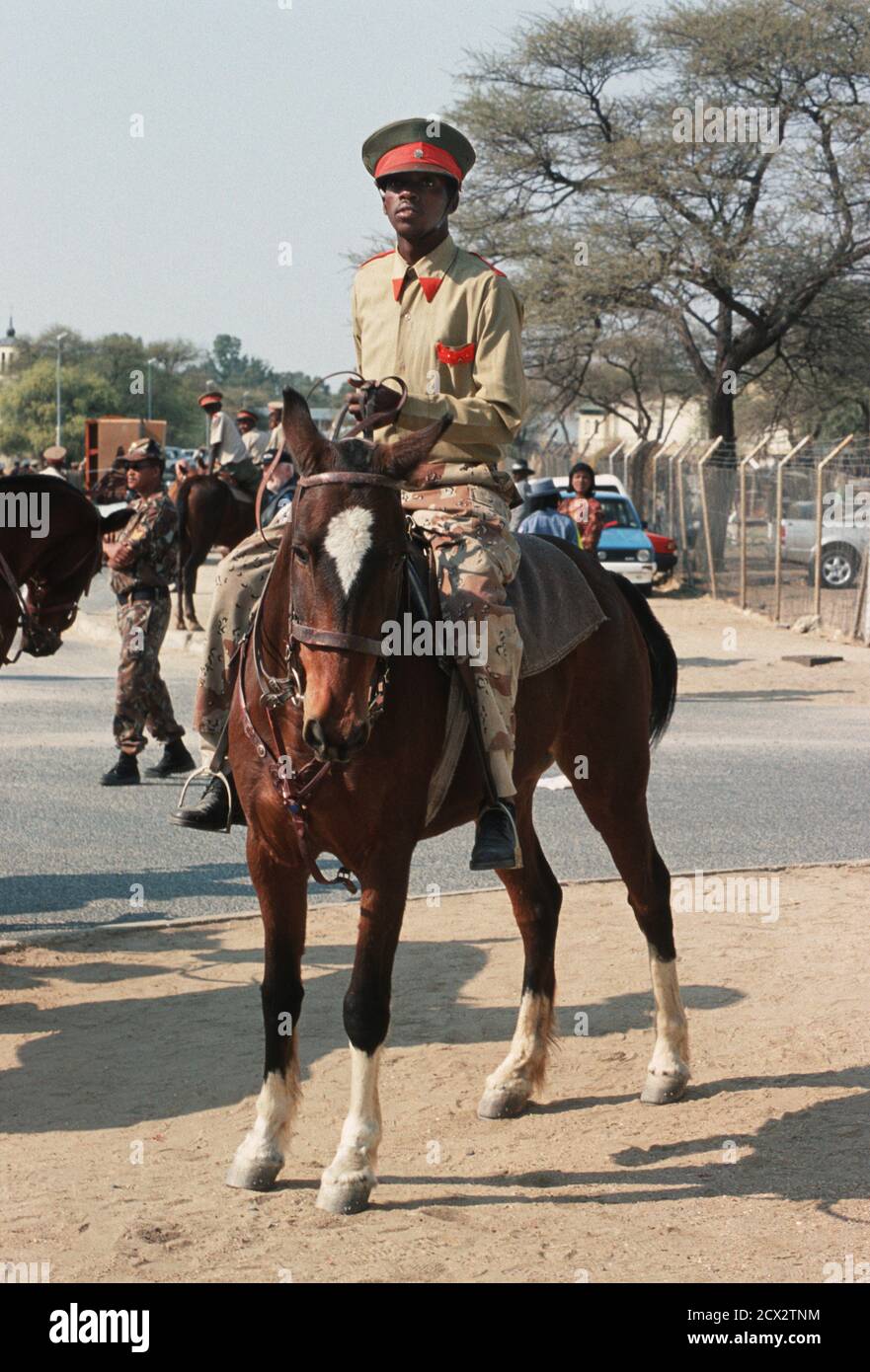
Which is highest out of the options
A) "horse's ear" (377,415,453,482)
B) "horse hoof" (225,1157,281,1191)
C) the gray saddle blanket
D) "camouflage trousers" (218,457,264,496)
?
"camouflage trousers" (218,457,264,496)

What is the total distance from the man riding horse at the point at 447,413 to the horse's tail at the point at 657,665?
129cm

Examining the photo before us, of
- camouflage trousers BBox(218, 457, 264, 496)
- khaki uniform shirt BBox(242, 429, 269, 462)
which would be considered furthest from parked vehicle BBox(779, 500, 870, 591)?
camouflage trousers BBox(218, 457, 264, 496)

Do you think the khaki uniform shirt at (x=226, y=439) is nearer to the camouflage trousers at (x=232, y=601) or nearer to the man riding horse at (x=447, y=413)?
the man riding horse at (x=447, y=413)

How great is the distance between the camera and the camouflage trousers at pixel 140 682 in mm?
11578

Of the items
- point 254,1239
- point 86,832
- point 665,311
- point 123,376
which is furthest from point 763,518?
point 123,376

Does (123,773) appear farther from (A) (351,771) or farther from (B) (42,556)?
(A) (351,771)

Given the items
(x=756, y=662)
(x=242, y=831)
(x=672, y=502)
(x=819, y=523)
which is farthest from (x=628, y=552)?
(x=242, y=831)

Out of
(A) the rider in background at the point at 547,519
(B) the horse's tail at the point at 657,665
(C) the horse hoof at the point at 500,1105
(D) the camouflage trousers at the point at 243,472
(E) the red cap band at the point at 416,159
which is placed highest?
(E) the red cap band at the point at 416,159

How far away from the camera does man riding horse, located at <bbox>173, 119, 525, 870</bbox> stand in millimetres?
5199

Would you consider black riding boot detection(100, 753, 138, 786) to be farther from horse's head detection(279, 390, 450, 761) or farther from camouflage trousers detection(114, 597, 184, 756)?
horse's head detection(279, 390, 450, 761)

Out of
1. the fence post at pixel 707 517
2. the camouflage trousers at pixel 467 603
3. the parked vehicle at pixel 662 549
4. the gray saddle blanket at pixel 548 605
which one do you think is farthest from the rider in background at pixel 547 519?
the parked vehicle at pixel 662 549

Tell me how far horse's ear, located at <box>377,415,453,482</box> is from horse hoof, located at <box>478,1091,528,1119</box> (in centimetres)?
233

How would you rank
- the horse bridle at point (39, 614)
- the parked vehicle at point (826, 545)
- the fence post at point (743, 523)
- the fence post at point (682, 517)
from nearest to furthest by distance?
the horse bridle at point (39, 614) < the parked vehicle at point (826, 545) < the fence post at point (743, 523) < the fence post at point (682, 517)
